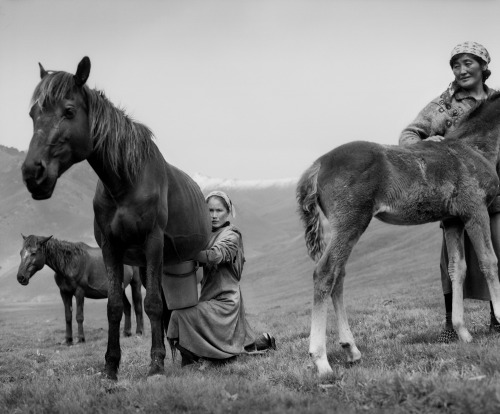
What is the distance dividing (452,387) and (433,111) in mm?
4575

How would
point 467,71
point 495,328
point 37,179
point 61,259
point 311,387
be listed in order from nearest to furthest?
point 311,387 < point 37,179 < point 495,328 < point 467,71 < point 61,259

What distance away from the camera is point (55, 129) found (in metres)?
5.03

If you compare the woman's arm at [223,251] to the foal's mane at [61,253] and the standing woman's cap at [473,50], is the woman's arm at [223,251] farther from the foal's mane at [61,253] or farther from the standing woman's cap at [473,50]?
the foal's mane at [61,253]

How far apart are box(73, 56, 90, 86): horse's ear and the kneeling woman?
8.85ft

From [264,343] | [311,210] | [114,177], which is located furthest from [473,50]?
[264,343]

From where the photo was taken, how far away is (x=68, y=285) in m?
17.5

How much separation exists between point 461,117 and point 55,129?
4974 millimetres

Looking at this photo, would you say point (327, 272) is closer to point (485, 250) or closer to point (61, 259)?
point (485, 250)

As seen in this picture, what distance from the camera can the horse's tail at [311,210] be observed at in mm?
5754

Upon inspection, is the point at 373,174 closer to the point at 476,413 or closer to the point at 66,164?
the point at 476,413

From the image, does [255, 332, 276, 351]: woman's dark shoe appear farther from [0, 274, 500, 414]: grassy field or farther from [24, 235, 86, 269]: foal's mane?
[24, 235, 86, 269]: foal's mane

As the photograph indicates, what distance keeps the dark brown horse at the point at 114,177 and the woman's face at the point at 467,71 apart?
13.2 feet

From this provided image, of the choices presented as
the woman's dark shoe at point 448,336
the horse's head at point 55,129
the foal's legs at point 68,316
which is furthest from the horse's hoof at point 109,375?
the foal's legs at point 68,316

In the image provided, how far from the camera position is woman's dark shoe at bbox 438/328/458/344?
6.60 m
